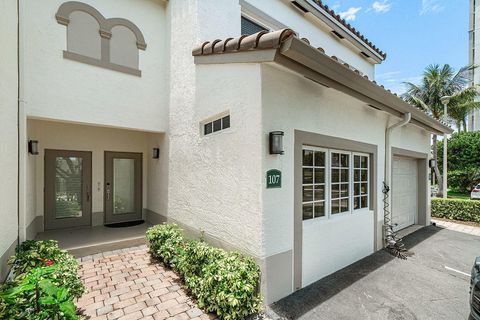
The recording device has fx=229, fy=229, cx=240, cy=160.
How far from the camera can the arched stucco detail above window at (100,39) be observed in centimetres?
623

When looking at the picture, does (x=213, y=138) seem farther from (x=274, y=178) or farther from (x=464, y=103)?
(x=464, y=103)

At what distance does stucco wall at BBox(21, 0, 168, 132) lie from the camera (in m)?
5.73

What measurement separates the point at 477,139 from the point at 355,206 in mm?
25995

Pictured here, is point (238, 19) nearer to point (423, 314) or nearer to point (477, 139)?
point (423, 314)

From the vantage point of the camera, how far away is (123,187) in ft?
29.4

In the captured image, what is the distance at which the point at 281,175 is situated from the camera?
4.14m

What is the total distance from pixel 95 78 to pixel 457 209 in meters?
16.6

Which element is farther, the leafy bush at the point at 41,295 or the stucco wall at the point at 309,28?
the stucco wall at the point at 309,28

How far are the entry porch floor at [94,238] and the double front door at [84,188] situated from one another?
1.71ft

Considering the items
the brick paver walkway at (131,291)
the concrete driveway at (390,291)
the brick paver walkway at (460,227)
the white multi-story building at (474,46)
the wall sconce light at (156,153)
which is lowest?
the brick paver walkway at (460,227)

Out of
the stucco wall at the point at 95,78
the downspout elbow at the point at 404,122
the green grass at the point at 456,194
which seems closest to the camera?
the stucco wall at the point at 95,78

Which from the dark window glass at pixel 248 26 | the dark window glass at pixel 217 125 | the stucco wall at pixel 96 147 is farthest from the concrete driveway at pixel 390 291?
the dark window glass at pixel 248 26

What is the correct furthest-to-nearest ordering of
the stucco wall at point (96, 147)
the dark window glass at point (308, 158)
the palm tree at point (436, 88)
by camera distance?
the palm tree at point (436, 88) → the stucco wall at point (96, 147) → the dark window glass at point (308, 158)

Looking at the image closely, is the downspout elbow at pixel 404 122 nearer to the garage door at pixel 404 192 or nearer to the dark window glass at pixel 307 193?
the garage door at pixel 404 192
